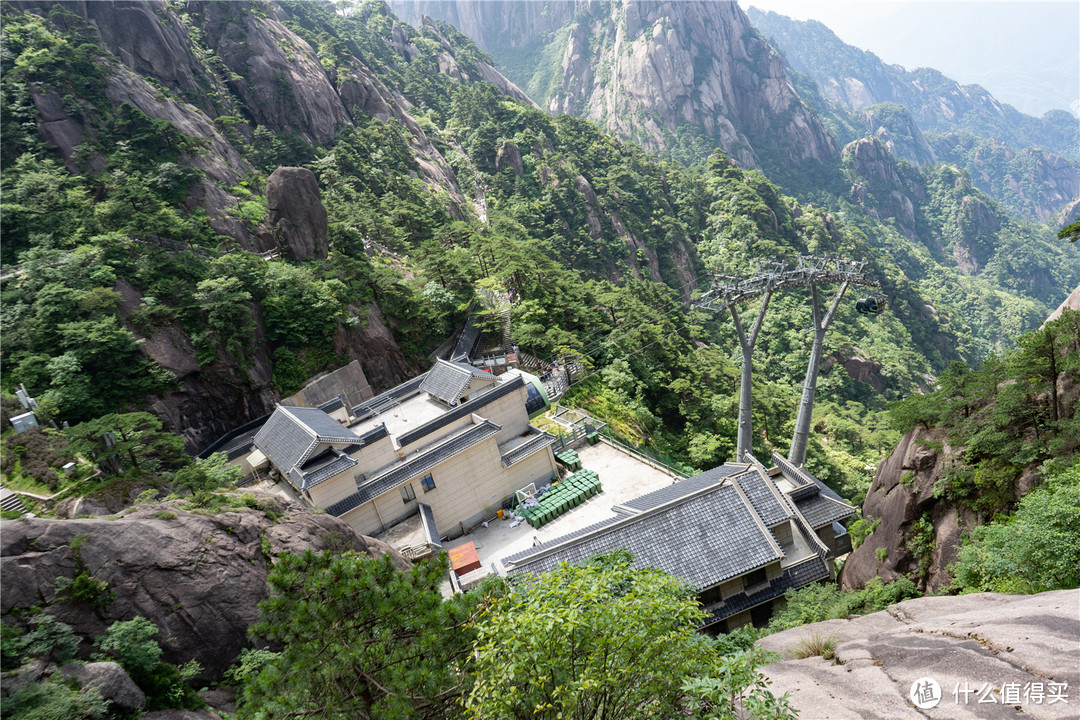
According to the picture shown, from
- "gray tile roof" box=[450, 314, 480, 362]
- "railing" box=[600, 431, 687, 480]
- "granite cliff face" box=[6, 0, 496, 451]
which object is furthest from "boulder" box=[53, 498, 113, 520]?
"railing" box=[600, 431, 687, 480]

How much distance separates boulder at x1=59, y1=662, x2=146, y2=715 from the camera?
32.6 feet

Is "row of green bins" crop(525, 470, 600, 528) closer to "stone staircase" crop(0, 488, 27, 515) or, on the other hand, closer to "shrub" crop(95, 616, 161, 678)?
"shrub" crop(95, 616, 161, 678)

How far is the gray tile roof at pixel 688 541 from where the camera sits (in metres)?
18.3

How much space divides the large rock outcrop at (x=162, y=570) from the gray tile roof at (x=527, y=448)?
45.1 feet

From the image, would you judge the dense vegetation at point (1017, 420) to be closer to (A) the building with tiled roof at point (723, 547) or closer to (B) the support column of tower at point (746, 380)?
(A) the building with tiled roof at point (723, 547)

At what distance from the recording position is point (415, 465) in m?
25.6

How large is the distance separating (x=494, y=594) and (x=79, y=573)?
9456 millimetres

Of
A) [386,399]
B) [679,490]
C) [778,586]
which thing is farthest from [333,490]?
[778,586]

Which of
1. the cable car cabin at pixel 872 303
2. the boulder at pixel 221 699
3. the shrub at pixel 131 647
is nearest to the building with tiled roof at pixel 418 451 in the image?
the boulder at pixel 221 699

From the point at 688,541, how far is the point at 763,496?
12.6 feet

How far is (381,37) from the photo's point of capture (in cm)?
11269

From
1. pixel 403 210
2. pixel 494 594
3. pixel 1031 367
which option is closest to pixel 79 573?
pixel 494 594

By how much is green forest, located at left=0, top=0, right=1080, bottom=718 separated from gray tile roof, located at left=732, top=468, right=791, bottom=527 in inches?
140

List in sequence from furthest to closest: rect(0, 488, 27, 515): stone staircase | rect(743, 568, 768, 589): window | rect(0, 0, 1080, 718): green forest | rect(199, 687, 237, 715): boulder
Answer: rect(743, 568, 768, 589): window → rect(0, 488, 27, 515): stone staircase → rect(199, 687, 237, 715): boulder → rect(0, 0, 1080, 718): green forest
